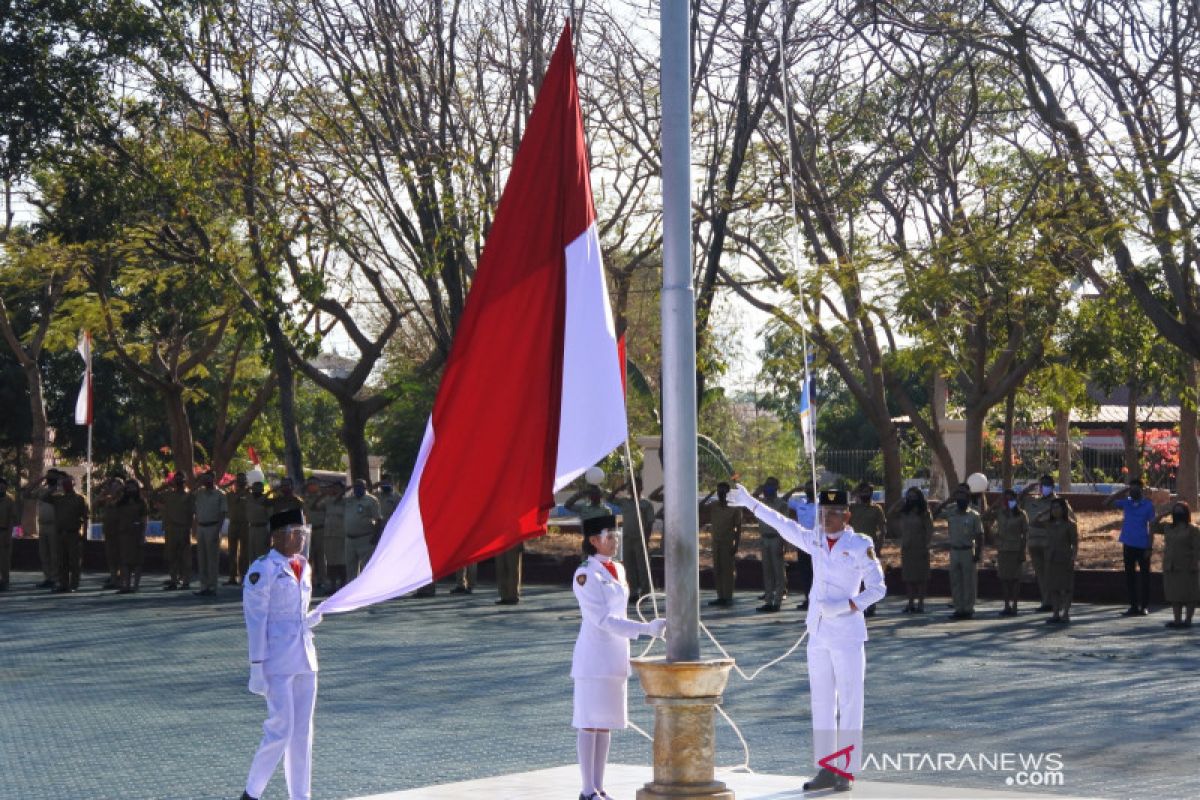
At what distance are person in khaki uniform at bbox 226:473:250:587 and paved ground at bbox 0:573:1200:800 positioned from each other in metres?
4.38

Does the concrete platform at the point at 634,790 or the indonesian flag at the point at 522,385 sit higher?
the indonesian flag at the point at 522,385

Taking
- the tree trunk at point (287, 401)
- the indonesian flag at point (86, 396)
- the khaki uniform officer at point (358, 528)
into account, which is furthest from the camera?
the indonesian flag at point (86, 396)

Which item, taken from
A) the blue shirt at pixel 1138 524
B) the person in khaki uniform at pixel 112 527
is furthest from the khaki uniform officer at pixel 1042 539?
the person in khaki uniform at pixel 112 527

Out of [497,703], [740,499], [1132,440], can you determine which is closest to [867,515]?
[497,703]

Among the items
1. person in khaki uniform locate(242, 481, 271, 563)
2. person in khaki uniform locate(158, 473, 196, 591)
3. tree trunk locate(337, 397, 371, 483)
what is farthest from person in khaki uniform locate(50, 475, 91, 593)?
tree trunk locate(337, 397, 371, 483)

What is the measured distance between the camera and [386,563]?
7797mm

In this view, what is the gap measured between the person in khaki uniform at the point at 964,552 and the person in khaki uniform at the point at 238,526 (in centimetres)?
1043

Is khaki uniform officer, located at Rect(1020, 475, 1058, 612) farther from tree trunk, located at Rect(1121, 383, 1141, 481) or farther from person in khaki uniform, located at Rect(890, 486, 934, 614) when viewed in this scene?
tree trunk, located at Rect(1121, 383, 1141, 481)

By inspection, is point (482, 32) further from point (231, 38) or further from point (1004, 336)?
point (1004, 336)

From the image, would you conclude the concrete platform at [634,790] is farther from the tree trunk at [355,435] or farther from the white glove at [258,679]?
the tree trunk at [355,435]

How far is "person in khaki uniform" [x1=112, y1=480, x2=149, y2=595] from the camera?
25172 mm

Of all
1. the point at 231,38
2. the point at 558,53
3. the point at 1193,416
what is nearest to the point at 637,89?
the point at 231,38

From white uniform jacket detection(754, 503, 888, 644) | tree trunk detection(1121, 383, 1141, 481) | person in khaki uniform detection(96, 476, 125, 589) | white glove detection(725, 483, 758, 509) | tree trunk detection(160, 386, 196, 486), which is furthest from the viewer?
tree trunk detection(1121, 383, 1141, 481)

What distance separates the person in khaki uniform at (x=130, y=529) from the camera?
2517cm
